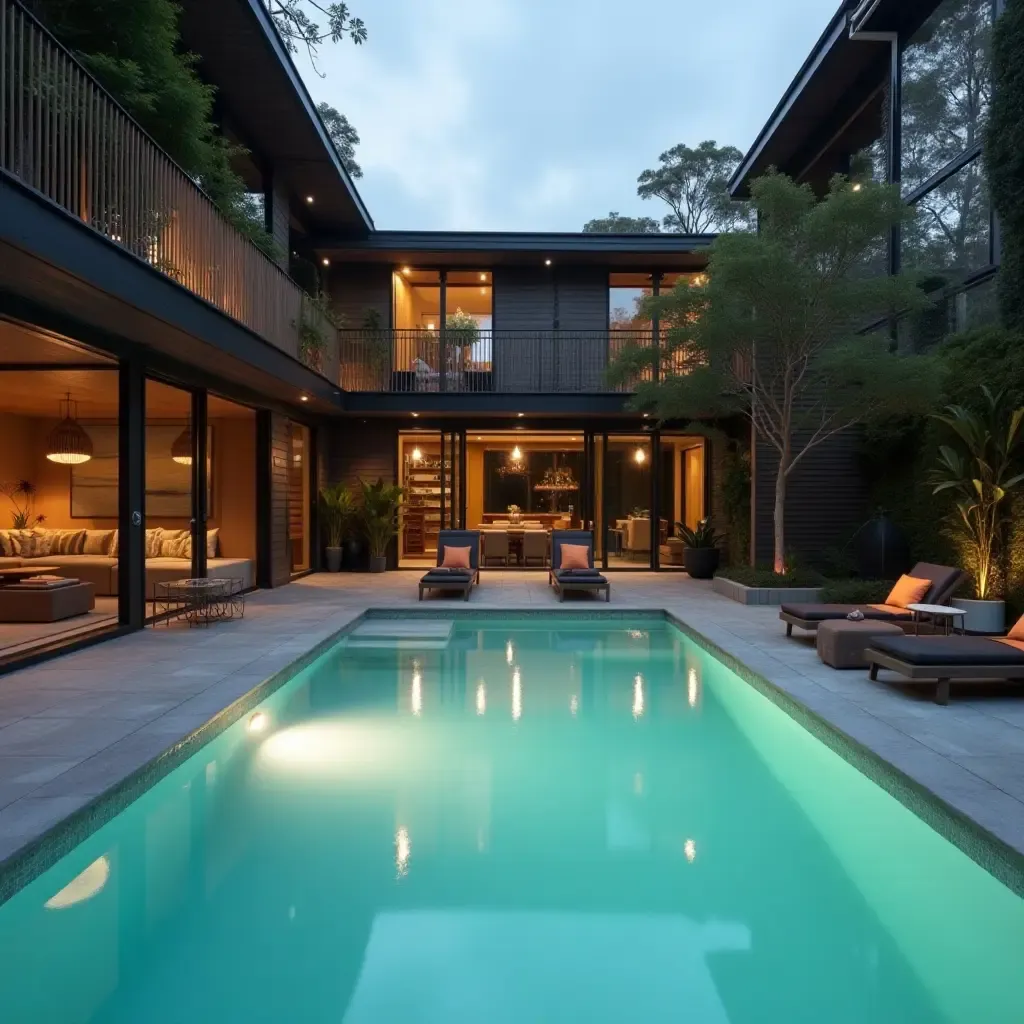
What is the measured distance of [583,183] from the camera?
10712 centimetres

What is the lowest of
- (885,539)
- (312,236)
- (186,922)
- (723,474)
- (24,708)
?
(186,922)

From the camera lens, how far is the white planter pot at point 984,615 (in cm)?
789

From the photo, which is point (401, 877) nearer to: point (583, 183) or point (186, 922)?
point (186, 922)

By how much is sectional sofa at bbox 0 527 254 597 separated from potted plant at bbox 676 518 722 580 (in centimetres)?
690

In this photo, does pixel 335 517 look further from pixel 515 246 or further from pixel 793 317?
pixel 793 317

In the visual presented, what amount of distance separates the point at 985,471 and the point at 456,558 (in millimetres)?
6540

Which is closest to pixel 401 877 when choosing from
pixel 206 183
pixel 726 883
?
pixel 726 883

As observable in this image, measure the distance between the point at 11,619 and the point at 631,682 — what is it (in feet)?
20.4

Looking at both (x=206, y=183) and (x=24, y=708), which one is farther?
(x=206, y=183)

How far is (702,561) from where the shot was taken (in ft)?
44.3

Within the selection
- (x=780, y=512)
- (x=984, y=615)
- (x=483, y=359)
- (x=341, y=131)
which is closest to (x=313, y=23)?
(x=483, y=359)

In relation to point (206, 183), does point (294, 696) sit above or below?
below

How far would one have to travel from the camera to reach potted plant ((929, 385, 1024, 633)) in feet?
25.9

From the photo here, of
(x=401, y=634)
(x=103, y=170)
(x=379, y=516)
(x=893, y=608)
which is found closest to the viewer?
(x=103, y=170)
